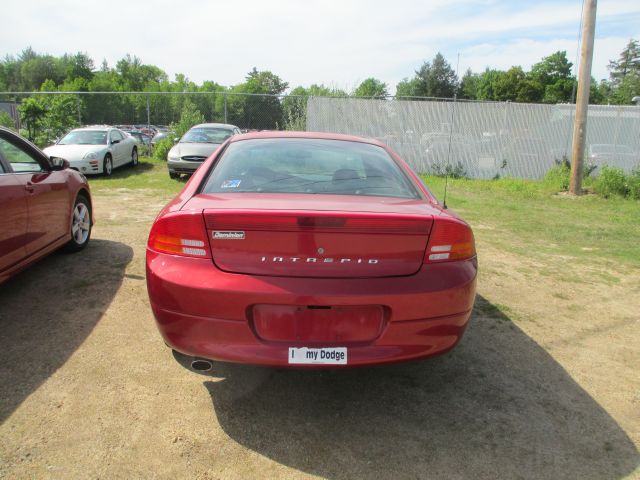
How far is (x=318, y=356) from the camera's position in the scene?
8.06ft

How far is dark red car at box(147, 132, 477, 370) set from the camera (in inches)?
96.1

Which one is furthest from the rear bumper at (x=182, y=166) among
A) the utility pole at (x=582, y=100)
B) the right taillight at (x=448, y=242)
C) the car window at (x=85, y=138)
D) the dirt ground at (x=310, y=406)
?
the right taillight at (x=448, y=242)

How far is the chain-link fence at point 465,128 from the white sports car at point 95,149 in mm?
3568

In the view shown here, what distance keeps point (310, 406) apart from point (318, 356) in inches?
23.7

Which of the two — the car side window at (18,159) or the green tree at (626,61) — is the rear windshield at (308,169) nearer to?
the car side window at (18,159)

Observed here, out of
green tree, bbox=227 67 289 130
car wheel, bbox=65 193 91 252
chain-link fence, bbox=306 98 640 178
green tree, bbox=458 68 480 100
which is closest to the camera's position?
car wheel, bbox=65 193 91 252

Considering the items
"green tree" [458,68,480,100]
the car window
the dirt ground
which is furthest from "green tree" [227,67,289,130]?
"green tree" [458,68,480,100]

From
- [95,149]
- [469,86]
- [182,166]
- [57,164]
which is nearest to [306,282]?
[57,164]

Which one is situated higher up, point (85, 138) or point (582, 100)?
point (582, 100)

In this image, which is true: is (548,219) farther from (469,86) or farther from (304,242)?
(469,86)

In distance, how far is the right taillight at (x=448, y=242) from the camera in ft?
8.57

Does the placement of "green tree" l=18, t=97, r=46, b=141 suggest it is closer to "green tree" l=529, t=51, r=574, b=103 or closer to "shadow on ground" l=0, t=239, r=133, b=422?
"shadow on ground" l=0, t=239, r=133, b=422

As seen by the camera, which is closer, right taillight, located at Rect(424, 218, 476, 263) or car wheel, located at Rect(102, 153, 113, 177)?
right taillight, located at Rect(424, 218, 476, 263)

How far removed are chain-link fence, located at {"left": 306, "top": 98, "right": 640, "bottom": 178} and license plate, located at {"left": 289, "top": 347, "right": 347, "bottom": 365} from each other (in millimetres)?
13488
